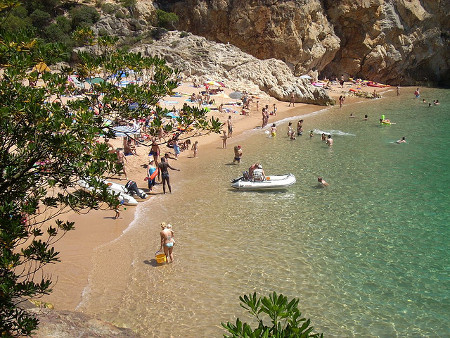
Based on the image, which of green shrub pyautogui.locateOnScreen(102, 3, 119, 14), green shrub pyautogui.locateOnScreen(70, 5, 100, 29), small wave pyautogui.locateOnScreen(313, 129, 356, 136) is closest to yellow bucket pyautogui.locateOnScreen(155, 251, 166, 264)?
small wave pyautogui.locateOnScreen(313, 129, 356, 136)

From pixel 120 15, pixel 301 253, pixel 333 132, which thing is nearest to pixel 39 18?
pixel 120 15

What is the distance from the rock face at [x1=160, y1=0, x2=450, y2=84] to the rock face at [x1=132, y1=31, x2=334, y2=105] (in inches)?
192

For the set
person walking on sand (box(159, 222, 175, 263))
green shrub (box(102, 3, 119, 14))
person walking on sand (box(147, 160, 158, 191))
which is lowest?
person walking on sand (box(159, 222, 175, 263))

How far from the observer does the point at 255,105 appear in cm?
3288

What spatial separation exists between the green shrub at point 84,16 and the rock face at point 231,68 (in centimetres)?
732

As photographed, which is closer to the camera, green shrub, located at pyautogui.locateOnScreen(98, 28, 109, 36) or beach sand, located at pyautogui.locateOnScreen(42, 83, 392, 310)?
beach sand, located at pyautogui.locateOnScreen(42, 83, 392, 310)

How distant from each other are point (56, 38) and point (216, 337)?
1422 inches

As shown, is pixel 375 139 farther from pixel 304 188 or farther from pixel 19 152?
pixel 19 152

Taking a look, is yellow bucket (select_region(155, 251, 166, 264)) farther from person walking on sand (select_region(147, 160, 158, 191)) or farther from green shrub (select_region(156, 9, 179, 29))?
green shrub (select_region(156, 9, 179, 29))

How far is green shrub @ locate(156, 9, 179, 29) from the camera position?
137ft

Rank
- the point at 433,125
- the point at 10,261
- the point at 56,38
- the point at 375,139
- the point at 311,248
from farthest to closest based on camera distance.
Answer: the point at 56,38, the point at 433,125, the point at 375,139, the point at 311,248, the point at 10,261

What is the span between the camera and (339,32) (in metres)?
48.5

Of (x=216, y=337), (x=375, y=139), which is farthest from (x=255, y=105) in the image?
(x=216, y=337)

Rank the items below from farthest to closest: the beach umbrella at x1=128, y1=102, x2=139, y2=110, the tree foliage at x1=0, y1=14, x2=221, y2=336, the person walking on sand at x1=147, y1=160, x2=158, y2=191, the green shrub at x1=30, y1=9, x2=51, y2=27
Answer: the green shrub at x1=30, y1=9, x2=51, y2=27, the person walking on sand at x1=147, y1=160, x2=158, y2=191, the beach umbrella at x1=128, y1=102, x2=139, y2=110, the tree foliage at x1=0, y1=14, x2=221, y2=336
